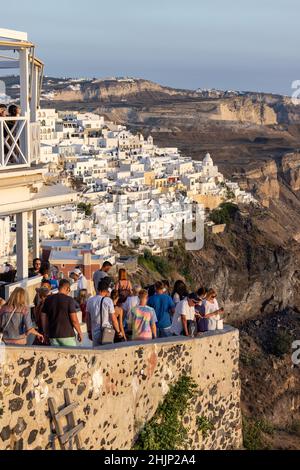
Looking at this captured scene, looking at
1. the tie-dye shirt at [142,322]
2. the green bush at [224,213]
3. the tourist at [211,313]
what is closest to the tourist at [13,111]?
the tie-dye shirt at [142,322]

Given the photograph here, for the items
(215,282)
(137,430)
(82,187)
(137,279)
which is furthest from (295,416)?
(82,187)

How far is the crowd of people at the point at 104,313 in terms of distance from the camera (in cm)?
658

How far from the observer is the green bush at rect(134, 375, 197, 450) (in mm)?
7215

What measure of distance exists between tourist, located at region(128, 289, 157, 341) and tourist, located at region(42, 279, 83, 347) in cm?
74

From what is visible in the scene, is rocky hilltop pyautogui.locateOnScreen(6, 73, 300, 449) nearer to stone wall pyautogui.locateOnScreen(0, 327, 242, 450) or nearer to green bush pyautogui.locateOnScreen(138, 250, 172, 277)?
green bush pyautogui.locateOnScreen(138, 250, 172, 277)

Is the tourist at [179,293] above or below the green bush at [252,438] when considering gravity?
above

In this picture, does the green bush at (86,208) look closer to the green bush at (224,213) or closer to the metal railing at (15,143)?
the green bush at (224,213)

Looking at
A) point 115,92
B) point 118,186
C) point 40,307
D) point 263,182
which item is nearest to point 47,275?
point 40,307

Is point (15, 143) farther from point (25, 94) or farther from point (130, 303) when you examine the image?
point (130, 303)

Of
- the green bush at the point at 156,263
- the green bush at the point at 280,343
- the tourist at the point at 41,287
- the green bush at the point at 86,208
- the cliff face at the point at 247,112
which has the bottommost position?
the green bush at the point at 280,343

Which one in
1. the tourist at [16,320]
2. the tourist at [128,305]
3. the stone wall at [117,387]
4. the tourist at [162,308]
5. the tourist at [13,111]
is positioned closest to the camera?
the stone wall at [117,387]

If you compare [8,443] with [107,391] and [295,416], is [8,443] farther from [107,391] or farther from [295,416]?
[295,416]

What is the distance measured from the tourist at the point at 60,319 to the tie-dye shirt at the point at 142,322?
0.73 metres

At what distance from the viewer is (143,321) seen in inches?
297
